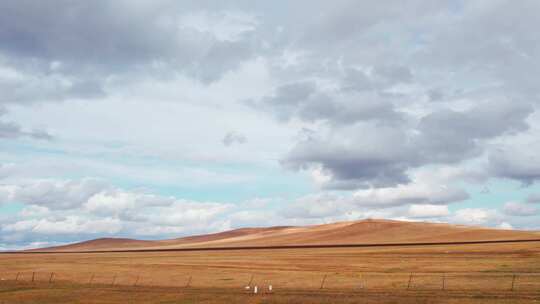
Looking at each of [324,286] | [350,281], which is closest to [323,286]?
[324,286]

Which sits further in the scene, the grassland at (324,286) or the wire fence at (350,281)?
the wire fence at (350,281)

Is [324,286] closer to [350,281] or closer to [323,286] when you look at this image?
[323,286]

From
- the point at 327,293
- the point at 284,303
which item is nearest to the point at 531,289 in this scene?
the point at 327,293

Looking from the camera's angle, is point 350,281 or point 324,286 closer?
point 324,286

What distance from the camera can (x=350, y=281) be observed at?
55469mm

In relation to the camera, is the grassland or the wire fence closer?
the grassland

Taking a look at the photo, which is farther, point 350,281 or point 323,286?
point 350,281

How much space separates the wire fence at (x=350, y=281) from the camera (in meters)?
47.9

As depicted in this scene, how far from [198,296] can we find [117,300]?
6.01 meters

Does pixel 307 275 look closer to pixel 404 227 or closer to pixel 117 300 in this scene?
pixel 117 300

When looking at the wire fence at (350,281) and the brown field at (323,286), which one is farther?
the wire fence at (350,281)

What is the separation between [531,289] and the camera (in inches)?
1722

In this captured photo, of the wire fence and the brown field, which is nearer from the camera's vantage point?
the brown field

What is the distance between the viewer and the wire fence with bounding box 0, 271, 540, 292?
47.9m
